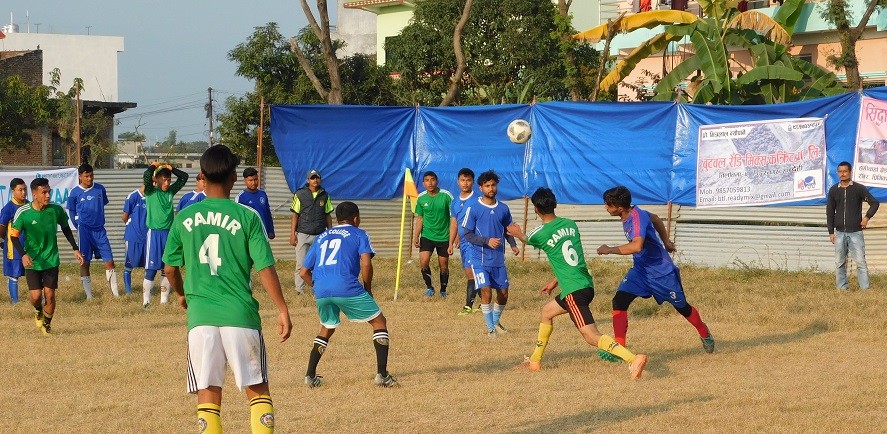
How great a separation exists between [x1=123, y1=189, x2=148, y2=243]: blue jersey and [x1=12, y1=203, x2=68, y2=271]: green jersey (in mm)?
3122

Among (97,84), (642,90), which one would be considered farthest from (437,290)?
(97,84)

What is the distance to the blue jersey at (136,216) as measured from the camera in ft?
52.3

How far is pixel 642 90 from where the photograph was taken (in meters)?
32.1

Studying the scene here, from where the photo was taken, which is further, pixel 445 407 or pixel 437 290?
pixel 437 290

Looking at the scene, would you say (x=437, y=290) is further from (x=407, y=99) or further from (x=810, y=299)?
(x=407, y=99)

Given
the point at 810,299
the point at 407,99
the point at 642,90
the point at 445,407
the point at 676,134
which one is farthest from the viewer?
the point at 407,99

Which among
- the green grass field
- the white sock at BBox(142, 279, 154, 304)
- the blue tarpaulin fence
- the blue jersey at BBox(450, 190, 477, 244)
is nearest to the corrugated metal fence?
the blue tarpaulin fence

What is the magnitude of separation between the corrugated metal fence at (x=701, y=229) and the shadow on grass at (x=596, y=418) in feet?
31.0

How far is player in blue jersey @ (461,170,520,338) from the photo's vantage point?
39.4 feet

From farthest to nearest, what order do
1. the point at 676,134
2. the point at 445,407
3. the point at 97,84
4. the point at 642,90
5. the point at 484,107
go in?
the point at 97,84 < the point at 642,90 < the point at 484,107 < the point at 676,134 < the point at 445,407

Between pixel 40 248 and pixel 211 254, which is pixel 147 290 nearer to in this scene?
pixel 40 248

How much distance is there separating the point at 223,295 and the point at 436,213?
9.94m

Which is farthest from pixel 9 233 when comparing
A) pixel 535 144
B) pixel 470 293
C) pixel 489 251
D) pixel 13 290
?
pixel 535 144

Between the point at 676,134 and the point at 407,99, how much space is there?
18378mm
